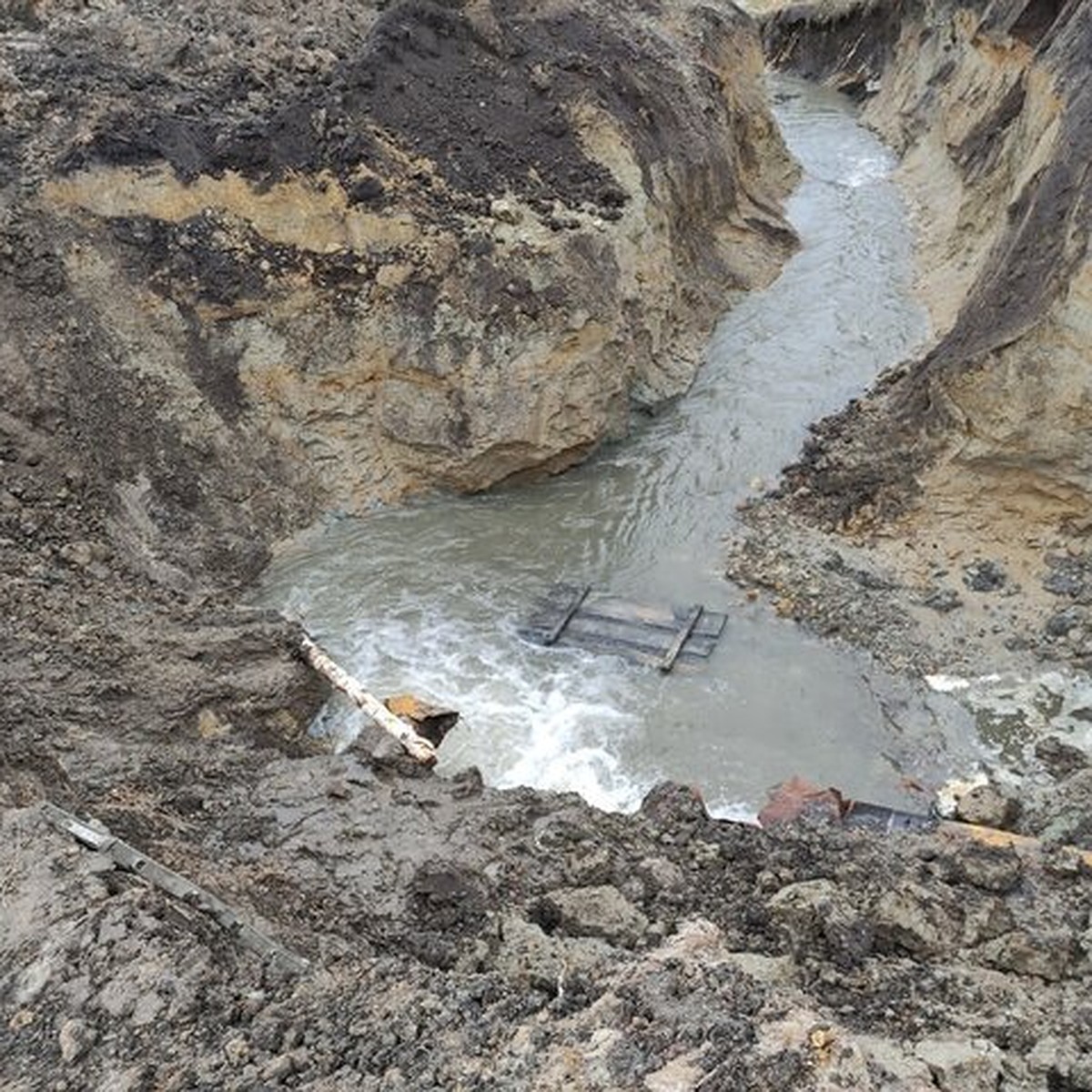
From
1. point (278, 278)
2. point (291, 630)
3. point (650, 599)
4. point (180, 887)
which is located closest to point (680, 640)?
point (650, 599)

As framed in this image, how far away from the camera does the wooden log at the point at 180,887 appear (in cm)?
513

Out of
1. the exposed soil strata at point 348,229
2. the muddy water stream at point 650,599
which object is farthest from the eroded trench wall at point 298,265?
the muddy water stream at point 650,599

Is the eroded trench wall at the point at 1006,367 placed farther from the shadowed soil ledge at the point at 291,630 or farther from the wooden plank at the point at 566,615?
the shadowed soil ledge at the point at 291,630

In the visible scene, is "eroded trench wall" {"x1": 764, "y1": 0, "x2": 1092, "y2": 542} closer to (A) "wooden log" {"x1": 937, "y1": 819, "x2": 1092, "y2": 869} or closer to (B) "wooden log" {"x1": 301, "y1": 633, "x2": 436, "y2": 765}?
(A) "wooden log" {"x1": 937, "y1": 819, "x2": 1092, "y2": 869}

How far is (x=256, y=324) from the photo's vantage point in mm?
12453

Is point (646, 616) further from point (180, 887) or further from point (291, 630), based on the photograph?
point (180, 887)

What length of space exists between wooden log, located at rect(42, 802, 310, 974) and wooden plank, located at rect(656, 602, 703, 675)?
554cm

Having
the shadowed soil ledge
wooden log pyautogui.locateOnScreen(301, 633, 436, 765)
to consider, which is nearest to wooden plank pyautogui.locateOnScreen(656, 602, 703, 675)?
wooden log pyautogui.locateOnScreen(301, 633, 436, 765)

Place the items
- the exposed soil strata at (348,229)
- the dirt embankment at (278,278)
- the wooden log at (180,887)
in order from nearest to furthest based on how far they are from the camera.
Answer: the wooden log at (180,887), the dirt embankment at (278,278), the exposed soil strata at (348,229)

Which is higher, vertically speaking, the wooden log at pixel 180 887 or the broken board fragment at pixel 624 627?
the wooden log at pixel 180 887

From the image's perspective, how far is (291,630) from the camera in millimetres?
9859

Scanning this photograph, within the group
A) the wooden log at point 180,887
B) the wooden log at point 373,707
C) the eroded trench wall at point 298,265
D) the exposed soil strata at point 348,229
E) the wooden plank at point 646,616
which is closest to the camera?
the wooden log at point 180,887

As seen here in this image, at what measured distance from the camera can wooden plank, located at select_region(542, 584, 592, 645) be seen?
36.3ft

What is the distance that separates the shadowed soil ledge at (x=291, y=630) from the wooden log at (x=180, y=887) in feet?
0.28
